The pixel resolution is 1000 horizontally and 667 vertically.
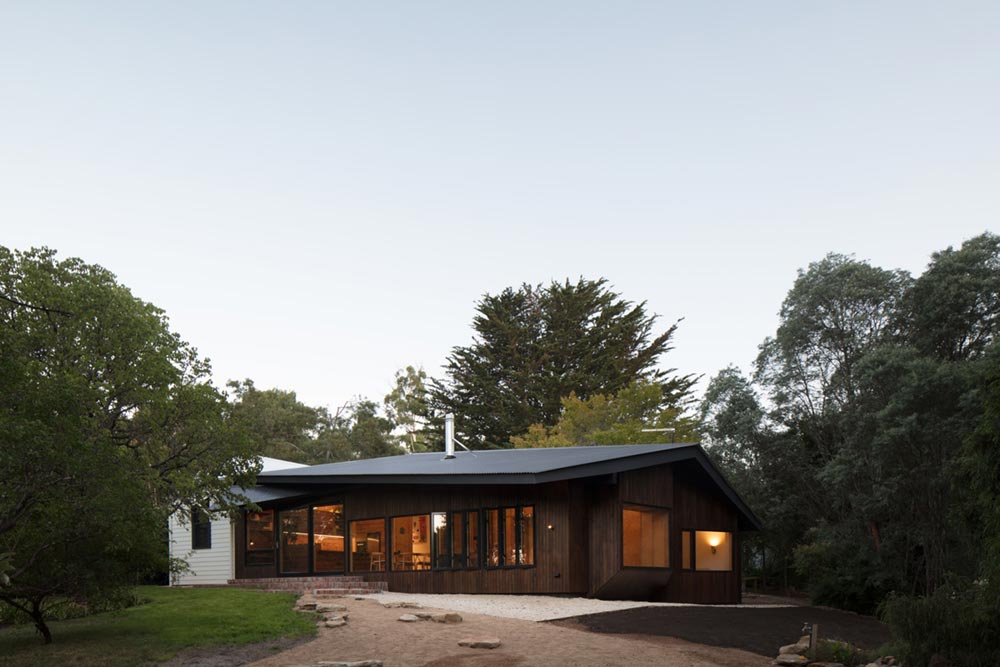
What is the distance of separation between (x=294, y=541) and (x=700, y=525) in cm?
984

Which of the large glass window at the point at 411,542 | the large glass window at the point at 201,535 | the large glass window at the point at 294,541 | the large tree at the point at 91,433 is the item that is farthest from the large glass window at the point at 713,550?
the large glass window at the point at 201,535

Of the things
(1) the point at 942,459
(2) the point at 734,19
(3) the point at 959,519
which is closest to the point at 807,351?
(1) the point at 942,459

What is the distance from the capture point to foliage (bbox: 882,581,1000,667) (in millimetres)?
9836

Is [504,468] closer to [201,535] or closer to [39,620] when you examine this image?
[39,620]

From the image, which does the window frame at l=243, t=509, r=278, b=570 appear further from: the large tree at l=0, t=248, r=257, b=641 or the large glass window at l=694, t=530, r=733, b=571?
the large glass window at l=694, t=530, r=733, b=571

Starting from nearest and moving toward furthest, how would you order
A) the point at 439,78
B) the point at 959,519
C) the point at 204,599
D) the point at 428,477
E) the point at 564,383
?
1. the point at 959,519
2. the point at 204,599
3. the point at 428,477
4. the point at 439,78
5. the point at 564,383

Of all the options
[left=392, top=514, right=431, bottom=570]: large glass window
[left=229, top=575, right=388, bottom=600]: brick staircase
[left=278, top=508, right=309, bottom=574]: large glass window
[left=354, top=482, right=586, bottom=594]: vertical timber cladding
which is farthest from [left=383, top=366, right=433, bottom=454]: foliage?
[left=229, top=575, right=388, bottom=600]: brick staircase

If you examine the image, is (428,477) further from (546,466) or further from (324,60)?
(324,60)

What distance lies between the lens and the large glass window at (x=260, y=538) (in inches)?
883

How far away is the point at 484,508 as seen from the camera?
19.4m

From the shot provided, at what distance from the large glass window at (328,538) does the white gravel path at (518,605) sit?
447 cm

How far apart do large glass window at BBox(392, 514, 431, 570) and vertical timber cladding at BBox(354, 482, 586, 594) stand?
0.49 ft

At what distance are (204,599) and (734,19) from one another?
51.6ft

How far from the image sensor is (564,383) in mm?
40031
